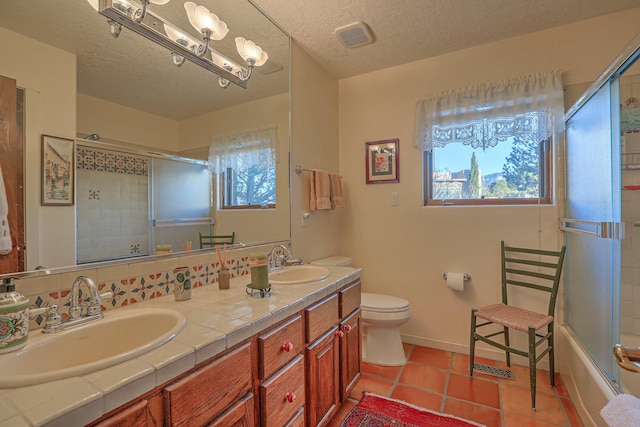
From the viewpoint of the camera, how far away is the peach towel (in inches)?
92.1

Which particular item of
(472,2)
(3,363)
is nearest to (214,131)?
(3,363)

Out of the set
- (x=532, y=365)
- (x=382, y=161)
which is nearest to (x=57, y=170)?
(x=382, y=161)

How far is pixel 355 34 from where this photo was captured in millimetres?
2098

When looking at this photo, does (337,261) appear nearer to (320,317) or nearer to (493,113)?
(320,317)

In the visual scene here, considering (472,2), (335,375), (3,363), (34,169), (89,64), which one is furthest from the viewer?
(472,2)

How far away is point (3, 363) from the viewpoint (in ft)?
2.34

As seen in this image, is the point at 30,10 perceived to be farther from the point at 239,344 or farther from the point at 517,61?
the point at 517,61

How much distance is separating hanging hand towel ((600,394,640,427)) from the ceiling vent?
Result: 2264mm

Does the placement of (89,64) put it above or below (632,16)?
below

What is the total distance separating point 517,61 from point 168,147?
2437 mm

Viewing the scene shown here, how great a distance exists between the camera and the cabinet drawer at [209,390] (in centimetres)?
76

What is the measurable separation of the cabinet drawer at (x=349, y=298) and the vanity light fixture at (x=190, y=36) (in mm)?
1362

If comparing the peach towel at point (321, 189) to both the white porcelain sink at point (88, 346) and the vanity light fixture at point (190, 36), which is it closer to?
the vanity light fixture at point (190, 36)

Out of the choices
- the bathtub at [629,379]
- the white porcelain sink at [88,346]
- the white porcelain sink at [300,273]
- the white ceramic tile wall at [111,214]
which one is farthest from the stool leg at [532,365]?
the white ceramic tile wall at [111,214]
